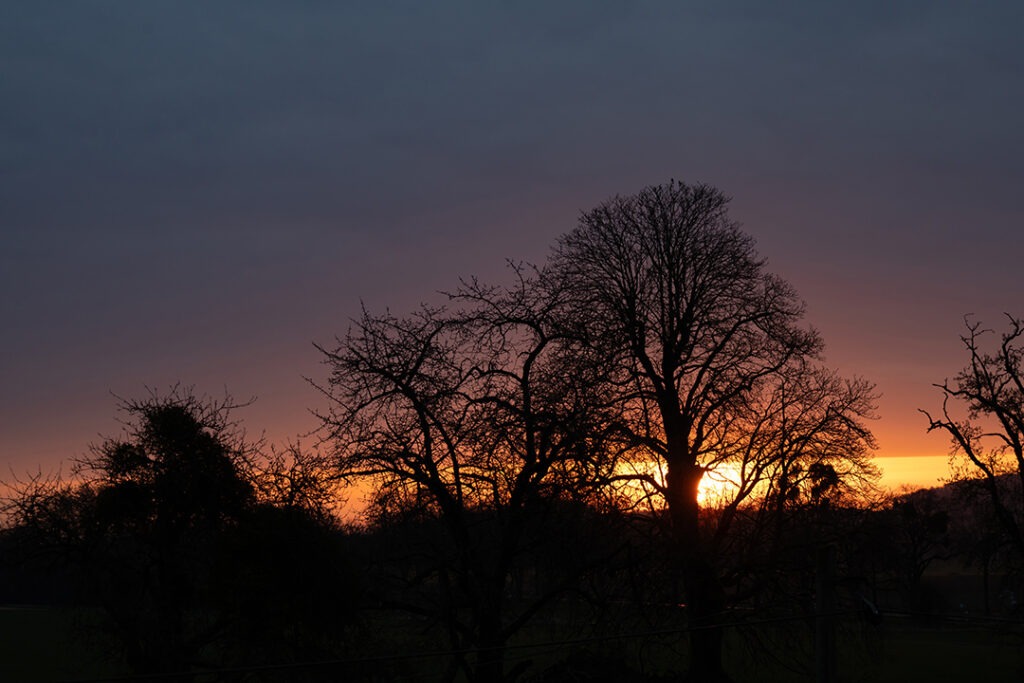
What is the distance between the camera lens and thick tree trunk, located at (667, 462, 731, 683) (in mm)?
23828

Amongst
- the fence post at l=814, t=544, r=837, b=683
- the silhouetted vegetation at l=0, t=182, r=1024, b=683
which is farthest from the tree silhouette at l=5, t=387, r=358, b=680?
→ the fence post at l=814, t=544, r=837, b=683

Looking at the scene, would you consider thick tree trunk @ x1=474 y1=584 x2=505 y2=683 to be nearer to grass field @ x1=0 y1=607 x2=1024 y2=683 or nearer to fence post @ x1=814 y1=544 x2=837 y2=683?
grass field @ x1=0 y1=607 x2=1024 y2=683

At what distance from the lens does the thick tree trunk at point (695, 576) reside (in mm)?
23828

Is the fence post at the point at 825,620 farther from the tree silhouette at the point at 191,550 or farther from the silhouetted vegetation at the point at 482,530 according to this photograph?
the tree silhouette at the point at 191,550

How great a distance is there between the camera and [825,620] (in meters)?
14.2

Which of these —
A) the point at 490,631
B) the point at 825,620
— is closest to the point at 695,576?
the point at 490,631

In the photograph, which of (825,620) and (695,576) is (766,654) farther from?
(825,620)

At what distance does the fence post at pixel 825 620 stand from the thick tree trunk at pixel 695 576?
904cm

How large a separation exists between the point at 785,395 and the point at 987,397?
6718 mm

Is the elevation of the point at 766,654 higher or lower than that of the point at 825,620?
lower

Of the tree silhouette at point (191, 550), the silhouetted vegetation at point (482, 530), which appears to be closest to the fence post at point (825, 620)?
the silhouetted vegetation at point (482, 530)

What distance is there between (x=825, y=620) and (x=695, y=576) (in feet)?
32.3

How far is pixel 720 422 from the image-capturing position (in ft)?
86.8

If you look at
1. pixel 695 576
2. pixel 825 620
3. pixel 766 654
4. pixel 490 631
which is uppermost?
pixel 695 576
